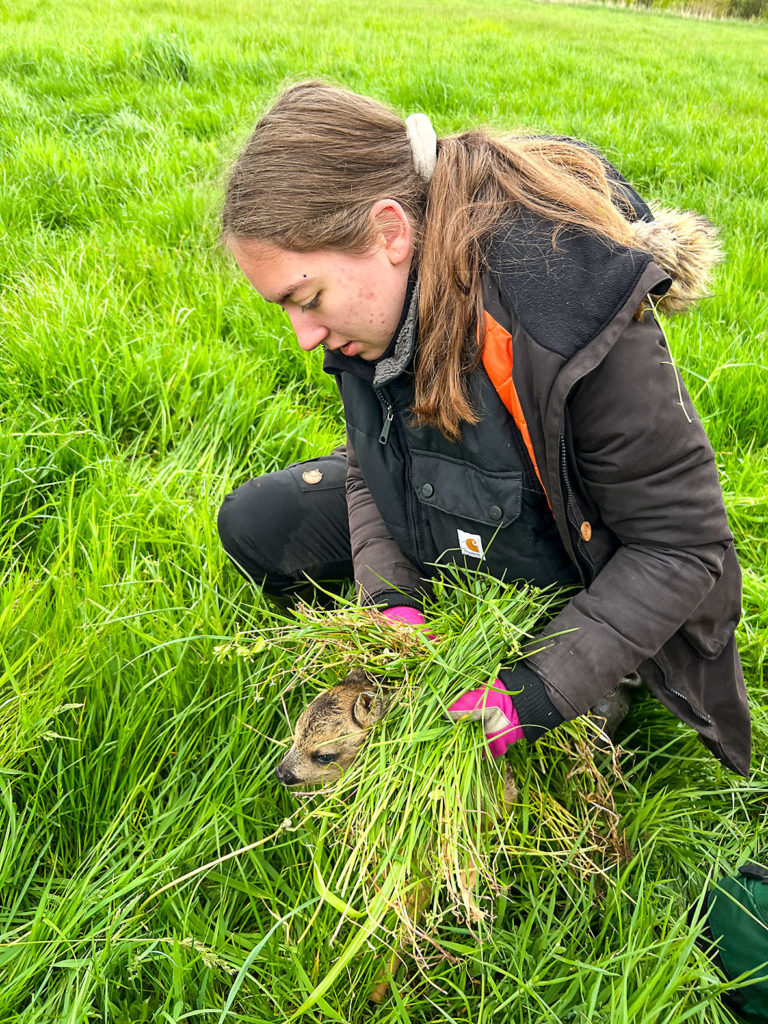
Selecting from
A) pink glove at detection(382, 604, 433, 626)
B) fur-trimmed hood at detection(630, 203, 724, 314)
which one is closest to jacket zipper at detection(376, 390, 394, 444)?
pink glove at detection(382, 604, 433, 626)

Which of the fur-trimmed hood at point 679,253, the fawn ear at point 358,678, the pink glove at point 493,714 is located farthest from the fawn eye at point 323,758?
the fur-trimmed hood at point 679,253

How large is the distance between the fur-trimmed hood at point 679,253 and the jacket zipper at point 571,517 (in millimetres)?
410

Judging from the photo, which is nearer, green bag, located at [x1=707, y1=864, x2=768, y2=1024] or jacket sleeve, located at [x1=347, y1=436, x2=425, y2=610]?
green bag, located at [x1=707, y1=864, x2=768, y2=1024]

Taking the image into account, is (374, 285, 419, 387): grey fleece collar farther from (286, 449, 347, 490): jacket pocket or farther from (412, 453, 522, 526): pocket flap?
(286, 449, 347, 490): jacket pocket

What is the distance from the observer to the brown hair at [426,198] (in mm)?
1680

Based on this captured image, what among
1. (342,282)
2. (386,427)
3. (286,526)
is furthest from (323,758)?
(342,282)

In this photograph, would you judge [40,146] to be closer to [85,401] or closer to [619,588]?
[85,401]

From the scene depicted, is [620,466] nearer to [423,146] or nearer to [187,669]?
[423,146]

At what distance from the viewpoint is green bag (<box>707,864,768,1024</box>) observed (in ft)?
5.53

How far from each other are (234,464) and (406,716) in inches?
62.5

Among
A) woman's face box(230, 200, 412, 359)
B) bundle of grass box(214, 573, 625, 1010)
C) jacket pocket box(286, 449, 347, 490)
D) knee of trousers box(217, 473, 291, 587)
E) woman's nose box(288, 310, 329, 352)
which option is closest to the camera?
bundle of grass box(214, 573, 625, 1010)

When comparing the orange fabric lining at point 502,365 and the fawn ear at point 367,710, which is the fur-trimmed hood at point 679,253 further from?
the fawn ear at point 367,710

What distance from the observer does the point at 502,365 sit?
1644 millimetres

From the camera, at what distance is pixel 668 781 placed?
2062mm
